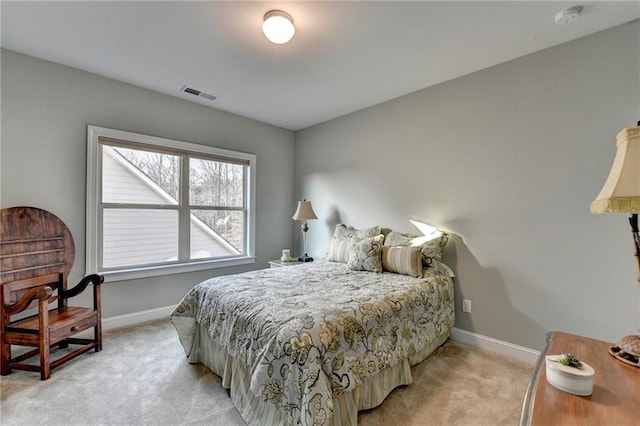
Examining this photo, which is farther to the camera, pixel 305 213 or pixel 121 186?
pixel 305 213

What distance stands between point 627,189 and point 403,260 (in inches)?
68.5

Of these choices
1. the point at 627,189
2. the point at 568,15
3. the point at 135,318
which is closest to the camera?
the point at 627,189

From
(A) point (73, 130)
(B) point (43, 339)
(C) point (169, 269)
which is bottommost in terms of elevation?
(B) point (43, 339)

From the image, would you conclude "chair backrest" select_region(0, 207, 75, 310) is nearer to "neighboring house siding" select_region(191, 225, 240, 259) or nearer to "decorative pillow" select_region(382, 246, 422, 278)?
"neighboring house siding" select_region(191, 225, 240, 259)

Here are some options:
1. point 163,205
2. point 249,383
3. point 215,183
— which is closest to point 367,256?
point 249,383

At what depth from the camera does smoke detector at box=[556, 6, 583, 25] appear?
1894mm

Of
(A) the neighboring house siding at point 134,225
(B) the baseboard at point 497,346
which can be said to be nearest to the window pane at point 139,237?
(A) the neighboring house siding at point 134,225

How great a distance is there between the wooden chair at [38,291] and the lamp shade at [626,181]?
3.31m

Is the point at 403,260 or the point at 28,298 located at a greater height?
the point at 403,260

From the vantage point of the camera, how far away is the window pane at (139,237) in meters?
3.03

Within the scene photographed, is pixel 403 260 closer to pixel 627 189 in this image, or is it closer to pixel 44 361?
pixel 627 189

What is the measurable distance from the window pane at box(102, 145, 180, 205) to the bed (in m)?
1.60

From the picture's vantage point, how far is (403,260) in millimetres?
2660

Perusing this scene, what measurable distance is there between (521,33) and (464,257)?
1926 millimetres
